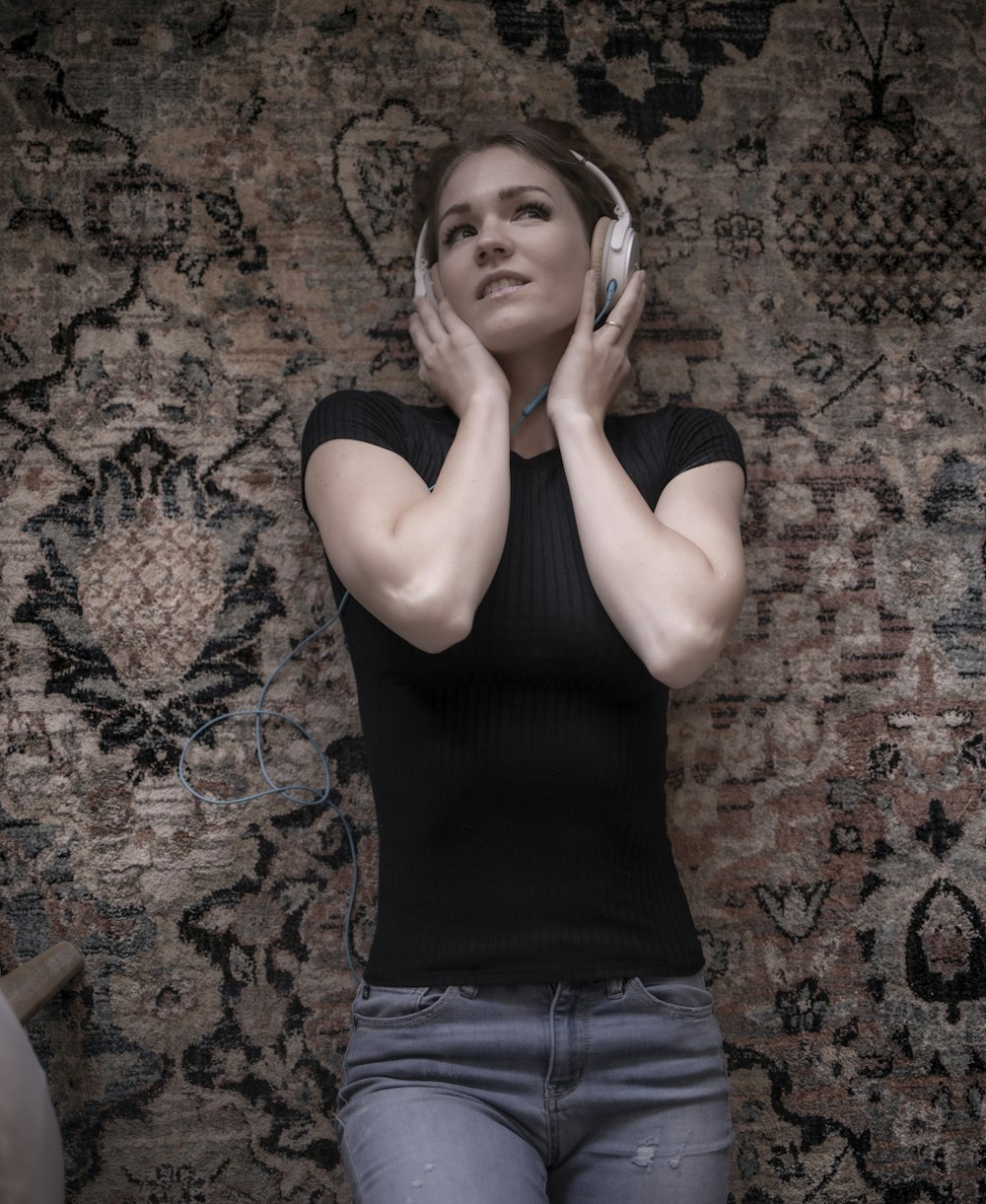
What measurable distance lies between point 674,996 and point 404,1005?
0.30 m

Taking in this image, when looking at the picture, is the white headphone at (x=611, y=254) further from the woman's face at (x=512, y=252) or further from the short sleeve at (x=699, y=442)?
the short sleeve at (x=699, y=442)

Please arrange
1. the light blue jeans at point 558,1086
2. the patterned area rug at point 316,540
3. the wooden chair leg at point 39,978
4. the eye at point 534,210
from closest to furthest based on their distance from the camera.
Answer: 1. the light blue jeans at point 558,1086
2. the wooden chair leg at point 39,978
3. the eye at point 534,210
4. the patterned area rug at point 316,540

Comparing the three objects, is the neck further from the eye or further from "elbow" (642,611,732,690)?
"elbow" (642,611,732,690)

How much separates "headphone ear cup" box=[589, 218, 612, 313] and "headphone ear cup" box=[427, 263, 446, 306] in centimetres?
21

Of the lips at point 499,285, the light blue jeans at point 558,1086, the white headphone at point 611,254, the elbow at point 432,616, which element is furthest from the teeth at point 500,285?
the light blue jeans at point 558,1086

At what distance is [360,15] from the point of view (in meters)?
1.53

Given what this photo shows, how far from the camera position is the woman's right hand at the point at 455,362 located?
4.15 feet

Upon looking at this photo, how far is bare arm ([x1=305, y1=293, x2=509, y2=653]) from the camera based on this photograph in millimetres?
1084

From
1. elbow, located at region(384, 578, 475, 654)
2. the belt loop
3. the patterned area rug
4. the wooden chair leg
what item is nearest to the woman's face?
the patterned area rug

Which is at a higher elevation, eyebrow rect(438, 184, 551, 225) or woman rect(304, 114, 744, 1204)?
eyebrow rect(438, 184, 551, 225)

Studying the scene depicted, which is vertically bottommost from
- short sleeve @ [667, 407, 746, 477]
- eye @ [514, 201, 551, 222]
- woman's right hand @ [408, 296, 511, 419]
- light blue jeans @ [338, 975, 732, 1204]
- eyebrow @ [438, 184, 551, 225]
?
light blue jeans @ [338, 975, 732, 1204]

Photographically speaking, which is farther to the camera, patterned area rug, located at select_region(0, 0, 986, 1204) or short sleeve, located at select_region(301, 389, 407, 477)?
patterned area rug, located at select_region(0, 0, 986, 1204)

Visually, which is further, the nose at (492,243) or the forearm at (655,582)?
the nose at (492,243)

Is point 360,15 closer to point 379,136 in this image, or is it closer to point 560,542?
point 379,136
